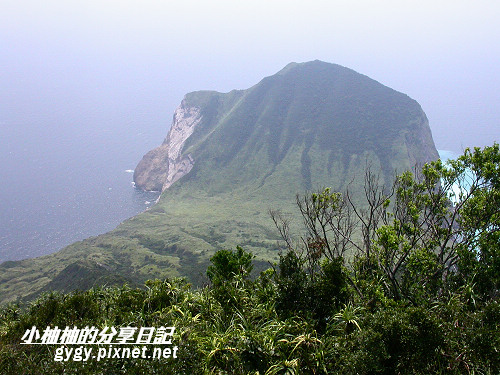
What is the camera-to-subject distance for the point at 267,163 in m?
194

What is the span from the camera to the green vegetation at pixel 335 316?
7.18 m

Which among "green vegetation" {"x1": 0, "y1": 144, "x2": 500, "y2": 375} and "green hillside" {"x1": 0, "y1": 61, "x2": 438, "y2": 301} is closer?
"green vegetation" {"x1": 0, "y1": 144, "x2": 500, "y2": 375}

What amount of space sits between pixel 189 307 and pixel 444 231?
11.1 metres

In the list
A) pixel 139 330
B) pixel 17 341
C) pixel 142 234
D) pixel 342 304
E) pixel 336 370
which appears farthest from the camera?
pixel 142 234

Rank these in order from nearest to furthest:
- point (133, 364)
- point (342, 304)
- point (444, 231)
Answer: point (133, 364), point (342, 304), point (444, 231)

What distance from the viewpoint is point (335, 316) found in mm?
9891

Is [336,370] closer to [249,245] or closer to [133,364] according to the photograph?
[133,364]

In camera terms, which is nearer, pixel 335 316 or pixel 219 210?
pixel 335 316

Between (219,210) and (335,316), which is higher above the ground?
(219,210)

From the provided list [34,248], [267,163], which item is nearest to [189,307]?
[34,248]

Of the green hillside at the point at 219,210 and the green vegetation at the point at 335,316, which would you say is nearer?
the green vegetation at the point at 335,316

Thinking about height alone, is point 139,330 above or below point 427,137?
below

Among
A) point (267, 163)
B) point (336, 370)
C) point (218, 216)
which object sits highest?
point (267, 163)

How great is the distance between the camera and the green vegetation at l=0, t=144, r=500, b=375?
7.18 meters
